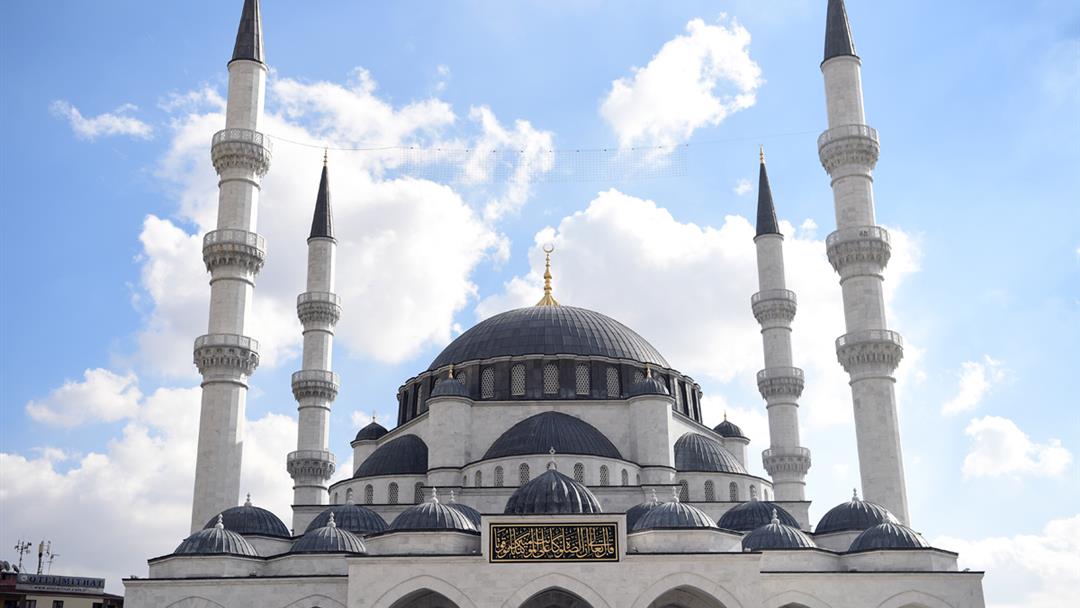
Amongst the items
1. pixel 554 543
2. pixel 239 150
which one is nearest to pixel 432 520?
pixel 554 543

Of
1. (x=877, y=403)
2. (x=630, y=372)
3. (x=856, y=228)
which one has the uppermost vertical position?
(x=856, y=228)

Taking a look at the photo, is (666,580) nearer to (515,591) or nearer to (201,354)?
(515,591)

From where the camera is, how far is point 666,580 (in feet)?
65.4

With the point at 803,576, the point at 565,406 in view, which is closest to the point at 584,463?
the point at 565,406

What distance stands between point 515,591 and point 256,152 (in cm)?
1470

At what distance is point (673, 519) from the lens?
2088cm

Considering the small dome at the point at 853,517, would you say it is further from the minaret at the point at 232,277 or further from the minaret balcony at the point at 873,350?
the minaret at the point at 232,277

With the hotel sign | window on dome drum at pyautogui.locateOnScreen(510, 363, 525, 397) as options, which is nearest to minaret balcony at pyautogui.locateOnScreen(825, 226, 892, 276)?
window on dome drum at pyautogui.locateOnScreen(510, 363, 525, 397)

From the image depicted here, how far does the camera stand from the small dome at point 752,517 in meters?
24.4

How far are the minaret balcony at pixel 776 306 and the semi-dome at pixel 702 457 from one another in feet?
18.5

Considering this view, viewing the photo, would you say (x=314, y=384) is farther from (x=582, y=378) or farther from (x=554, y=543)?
(x=554, y=543)

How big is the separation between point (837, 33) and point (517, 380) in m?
13.4

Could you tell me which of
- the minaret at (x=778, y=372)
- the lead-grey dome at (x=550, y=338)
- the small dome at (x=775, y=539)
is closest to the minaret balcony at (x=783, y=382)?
the minaret at (x=778, y=372)

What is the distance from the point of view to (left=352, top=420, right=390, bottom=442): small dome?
1302 inches
